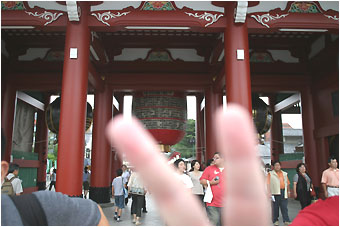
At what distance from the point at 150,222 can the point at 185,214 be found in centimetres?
464

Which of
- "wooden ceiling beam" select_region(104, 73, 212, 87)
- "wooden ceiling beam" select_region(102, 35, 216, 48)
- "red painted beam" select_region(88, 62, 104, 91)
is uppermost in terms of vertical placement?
"wooden ceiling beam" select_region(102, 35, 216, 48)

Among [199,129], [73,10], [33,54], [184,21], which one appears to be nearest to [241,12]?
[184,21]

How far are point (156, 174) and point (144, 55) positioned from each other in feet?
Answer: 22.1

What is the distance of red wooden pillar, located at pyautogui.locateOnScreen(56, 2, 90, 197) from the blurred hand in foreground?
3.85 meters

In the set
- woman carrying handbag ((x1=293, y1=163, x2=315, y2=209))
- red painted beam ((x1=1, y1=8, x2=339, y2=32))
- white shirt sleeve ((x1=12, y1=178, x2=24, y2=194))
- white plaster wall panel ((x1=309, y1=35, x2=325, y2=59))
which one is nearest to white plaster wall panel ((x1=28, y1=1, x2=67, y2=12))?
red painted beam ((x1=1, y1=8, x2=339, y2=32))

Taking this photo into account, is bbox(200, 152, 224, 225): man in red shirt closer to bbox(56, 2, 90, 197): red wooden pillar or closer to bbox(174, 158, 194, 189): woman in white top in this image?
bbox(174, 158, 194, 189): woman in white top

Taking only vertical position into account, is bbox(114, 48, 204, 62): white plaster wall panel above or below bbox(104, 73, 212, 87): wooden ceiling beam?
above

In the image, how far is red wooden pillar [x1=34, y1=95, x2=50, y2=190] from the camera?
9.05 m

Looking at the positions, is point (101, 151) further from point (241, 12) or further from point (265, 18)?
point (265, 18)

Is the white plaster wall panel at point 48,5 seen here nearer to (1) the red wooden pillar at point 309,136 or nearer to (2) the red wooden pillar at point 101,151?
(2) the red wooden pillar at point 101,151

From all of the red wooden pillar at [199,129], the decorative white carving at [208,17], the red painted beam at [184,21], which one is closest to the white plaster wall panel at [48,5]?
the red painted beam at [184,21]

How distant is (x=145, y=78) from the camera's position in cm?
672

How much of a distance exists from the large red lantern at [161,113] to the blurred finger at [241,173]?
258 inches

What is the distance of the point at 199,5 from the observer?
4426 mm
